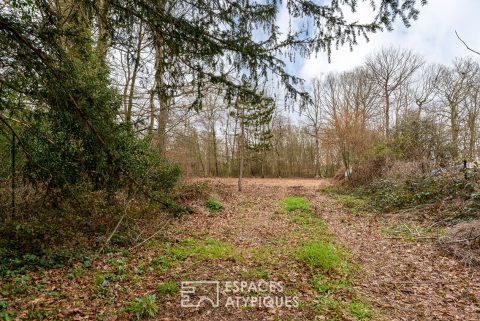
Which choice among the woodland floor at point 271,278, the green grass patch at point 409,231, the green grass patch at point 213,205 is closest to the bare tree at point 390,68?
the green grass patch at point 409,231

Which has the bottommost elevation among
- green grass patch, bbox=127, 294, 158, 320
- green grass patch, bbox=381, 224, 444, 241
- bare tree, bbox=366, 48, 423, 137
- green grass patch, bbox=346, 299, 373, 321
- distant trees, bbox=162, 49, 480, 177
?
green grass patch, bbox=346, 299, 373, 321

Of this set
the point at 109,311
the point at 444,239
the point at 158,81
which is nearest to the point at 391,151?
the point at 444,239

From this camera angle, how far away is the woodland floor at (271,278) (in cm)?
318

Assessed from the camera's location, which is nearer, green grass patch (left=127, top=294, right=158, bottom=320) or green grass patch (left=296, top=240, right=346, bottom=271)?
green grass patch (left=127, top=294, right=158, bottom=320)

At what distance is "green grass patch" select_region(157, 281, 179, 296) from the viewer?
3.52 meters

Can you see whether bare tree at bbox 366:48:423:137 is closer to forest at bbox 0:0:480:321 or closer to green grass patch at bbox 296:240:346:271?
forest at bbox 0:0:480:321

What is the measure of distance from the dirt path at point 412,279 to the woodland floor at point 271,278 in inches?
0.5

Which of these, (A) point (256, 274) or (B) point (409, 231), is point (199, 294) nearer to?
(A) point (256, 274)

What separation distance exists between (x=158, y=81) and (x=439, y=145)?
13058mm

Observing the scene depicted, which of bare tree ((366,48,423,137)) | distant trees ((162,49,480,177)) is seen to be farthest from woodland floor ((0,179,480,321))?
bare tree ((366,48,423,137))

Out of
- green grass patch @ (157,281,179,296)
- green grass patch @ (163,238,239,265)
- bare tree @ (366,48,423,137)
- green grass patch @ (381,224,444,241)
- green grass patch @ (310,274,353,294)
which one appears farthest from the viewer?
bare tree @ (366,48,423,137)

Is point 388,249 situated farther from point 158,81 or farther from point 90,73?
point 90,73

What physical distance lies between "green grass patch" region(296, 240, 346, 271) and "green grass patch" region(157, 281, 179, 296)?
2149 millimetres

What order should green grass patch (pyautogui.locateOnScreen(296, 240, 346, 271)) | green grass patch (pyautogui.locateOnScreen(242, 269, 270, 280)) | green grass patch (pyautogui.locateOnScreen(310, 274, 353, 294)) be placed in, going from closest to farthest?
green grass patch (pyautogui.locateOnScreen(310, 274, 353, 294)), green grass patch (pyautogui.locateOnScreen(242, 269, 270, 280)), green grass patch (pyautogui.locateOnScreen(296, 240, 346, 271))
